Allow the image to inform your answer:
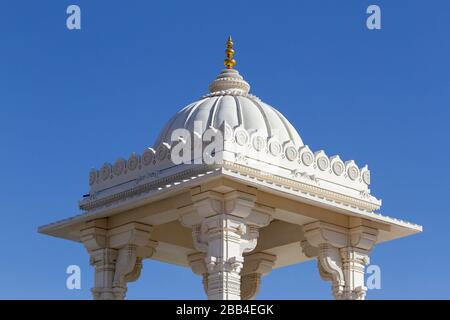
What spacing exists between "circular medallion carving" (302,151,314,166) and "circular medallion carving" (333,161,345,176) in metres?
0.56

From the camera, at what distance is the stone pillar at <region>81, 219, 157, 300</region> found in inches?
886

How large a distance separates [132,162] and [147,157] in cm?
41

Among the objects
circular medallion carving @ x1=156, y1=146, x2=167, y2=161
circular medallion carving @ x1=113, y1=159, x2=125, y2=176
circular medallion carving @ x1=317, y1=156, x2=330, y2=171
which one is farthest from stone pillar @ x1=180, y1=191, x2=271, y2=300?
circular medallion carving @ x1=113, y1=159, x2=125, y2=176

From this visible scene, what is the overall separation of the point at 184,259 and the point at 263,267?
1.60m

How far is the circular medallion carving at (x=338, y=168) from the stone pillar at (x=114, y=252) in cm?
346

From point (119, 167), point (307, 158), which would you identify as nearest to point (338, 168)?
point (307, 158)

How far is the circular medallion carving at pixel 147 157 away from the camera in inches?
876

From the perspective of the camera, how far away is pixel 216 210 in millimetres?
21016

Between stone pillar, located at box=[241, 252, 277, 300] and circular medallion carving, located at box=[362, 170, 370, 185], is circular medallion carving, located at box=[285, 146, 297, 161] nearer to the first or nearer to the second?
circular medallion carving, located at box=[362, 170, 370, 185]

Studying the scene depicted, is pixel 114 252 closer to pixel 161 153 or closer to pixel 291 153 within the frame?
pixel 161 153

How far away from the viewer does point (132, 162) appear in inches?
889
